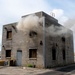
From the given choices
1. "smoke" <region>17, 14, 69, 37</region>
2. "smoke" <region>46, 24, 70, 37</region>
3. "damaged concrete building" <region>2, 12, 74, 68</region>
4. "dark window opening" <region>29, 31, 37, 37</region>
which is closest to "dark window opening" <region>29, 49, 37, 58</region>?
"damaged concrete building" <region>2, 12, 74, 68</region>

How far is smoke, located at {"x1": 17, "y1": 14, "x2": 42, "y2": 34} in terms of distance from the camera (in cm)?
1811

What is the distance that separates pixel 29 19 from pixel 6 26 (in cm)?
502

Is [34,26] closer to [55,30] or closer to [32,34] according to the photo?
[32,34]

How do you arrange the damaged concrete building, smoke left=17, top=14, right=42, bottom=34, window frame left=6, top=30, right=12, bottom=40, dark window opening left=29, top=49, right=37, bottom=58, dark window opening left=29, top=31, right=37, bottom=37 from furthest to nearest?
1. window frame left=6, top=30, right=12, bottom=40
2. dark window opening left=29, top=31, right=37, bottom=37
3. dark window opening left=29, top=49, right=37, bottom=58
4. smoke left=17, top=14, right=42, bottom=34
5. the damaged concrete building

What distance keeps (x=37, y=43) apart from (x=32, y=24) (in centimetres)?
247

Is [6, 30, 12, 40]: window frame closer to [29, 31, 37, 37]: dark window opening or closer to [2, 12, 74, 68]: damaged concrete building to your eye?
[2, 12, 74, 68]: damaged concrete building

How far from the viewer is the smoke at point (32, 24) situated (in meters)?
18.1

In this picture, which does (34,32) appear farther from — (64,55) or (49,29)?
(64,55)

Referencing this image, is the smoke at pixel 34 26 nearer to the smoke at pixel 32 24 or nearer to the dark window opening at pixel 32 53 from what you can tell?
the smoke at pixel 32 24

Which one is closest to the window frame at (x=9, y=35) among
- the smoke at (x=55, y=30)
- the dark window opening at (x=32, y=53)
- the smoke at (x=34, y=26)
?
the smoke at (x=34, y=26)

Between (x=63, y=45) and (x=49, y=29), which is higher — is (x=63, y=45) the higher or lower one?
the lower one

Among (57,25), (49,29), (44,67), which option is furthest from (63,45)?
(44,67)

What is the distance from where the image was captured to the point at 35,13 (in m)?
19.2

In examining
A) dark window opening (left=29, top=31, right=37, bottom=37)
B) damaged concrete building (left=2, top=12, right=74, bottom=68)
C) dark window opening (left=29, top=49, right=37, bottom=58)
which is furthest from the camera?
dark window opening (left=29, top=31, right=37, bottom=37)
